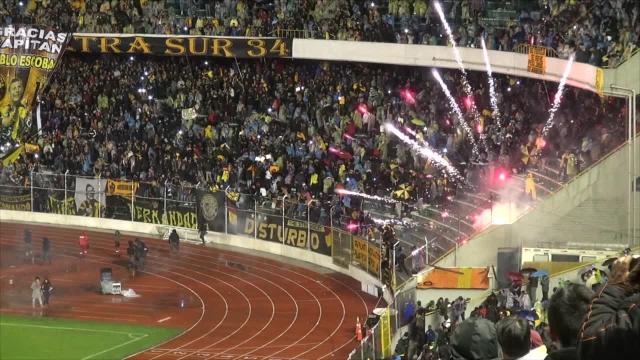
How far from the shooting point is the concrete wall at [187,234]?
27.3 metres

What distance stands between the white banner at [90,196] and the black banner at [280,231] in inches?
186

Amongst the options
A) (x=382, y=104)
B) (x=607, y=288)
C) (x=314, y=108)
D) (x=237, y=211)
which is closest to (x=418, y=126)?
(x=382, y=104)

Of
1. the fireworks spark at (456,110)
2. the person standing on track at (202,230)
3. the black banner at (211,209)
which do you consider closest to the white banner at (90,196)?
the black banner at (211,209)

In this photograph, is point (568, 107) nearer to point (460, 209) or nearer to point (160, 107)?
point (460, 209)

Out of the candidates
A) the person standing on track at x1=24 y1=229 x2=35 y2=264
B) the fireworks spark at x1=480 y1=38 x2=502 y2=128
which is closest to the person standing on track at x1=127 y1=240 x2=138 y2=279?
the person standing on track at x1=24 y1=229 x2=35 y2=264

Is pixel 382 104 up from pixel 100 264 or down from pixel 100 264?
up

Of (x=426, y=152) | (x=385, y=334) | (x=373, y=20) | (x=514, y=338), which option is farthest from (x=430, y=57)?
(x=514, y=338)

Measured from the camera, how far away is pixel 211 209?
99.3 ft

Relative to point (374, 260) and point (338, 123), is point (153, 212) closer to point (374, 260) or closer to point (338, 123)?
point (338, 123)

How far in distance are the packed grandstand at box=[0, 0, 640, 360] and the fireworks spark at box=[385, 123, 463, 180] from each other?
0.19 ft

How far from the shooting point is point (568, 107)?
26438mm

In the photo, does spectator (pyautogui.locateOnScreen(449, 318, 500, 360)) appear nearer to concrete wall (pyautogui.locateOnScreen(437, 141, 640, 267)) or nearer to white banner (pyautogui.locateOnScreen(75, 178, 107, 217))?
concrete wall (pyautogui.locateOnScreen(437, 141, 640, 267))

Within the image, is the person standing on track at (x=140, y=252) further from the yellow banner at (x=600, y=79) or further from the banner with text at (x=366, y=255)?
the yellow banner at (x=600, y=79)

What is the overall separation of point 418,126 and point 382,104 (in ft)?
6.03
